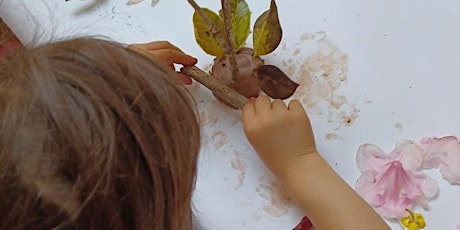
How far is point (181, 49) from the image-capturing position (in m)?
0.66

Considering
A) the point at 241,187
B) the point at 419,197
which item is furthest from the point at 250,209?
the point at 419,197

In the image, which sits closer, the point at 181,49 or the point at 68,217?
the point at 68,217

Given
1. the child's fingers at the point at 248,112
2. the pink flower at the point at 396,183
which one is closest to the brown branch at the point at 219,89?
the child's fingers at the point at 248,112

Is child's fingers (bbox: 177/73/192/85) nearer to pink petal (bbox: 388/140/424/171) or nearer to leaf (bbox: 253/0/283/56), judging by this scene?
leaf (bbox: 253/0/283/56)

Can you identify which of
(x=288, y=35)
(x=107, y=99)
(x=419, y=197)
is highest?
(x=107, y=99)

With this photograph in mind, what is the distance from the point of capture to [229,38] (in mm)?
589

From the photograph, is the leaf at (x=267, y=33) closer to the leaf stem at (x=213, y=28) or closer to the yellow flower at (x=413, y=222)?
the leaf stem at (x=213, y=28)

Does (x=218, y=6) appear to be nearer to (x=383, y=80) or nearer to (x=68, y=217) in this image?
(x=383, y=80)

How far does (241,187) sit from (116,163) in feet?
0.62

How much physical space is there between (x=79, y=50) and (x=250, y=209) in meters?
0.21

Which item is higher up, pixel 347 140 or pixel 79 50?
pixel 79 50

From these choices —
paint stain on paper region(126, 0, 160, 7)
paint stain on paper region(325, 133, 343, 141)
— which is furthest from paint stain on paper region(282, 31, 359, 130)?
paint stain on paper region(126, 0, 160, 7)

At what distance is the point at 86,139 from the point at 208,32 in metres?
0.21

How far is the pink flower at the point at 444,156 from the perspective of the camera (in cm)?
58
